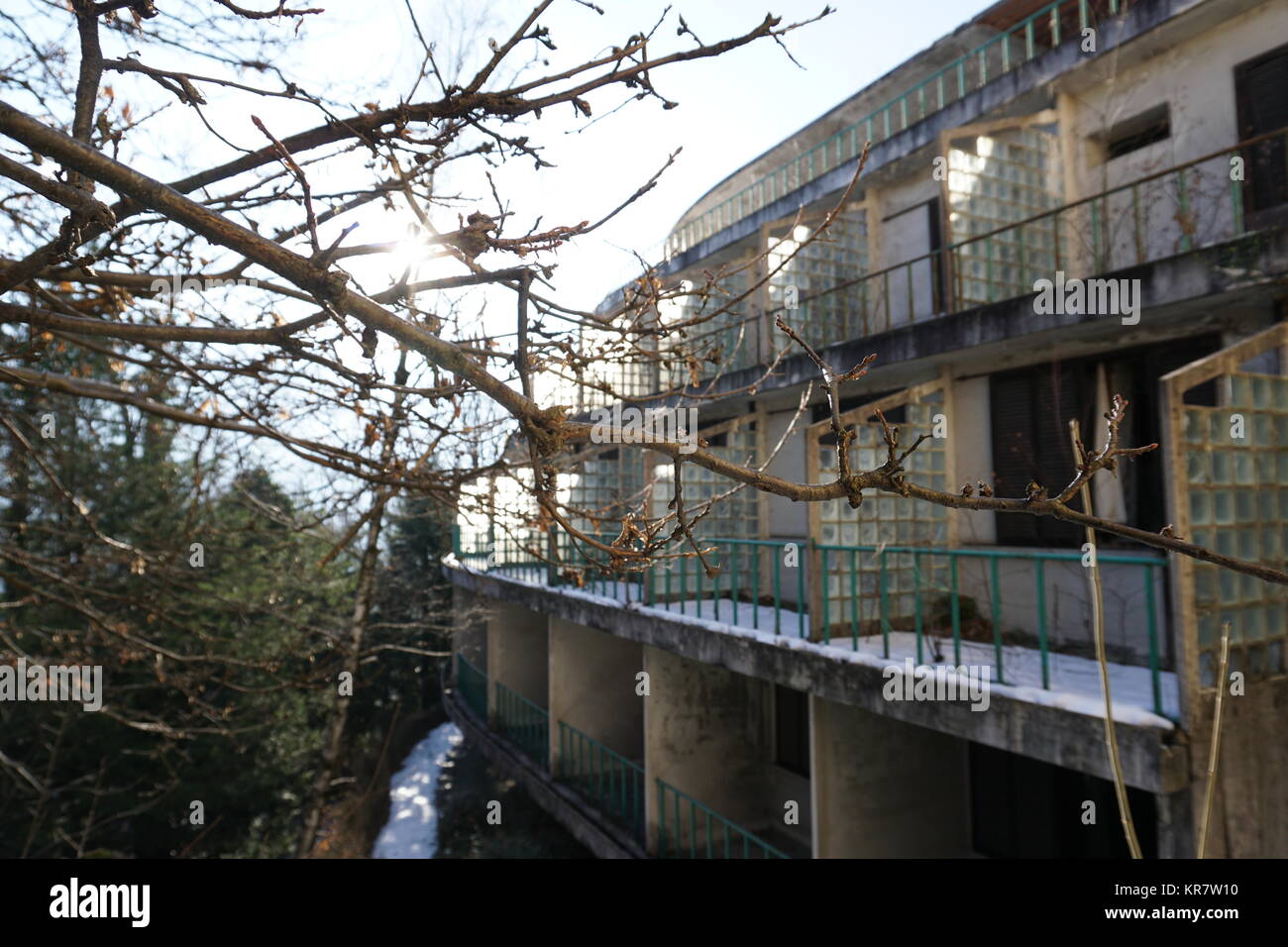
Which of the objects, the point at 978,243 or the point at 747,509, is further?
the point at 747,509

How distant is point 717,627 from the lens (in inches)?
316

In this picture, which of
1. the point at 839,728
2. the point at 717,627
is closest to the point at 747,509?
the point at 717,627

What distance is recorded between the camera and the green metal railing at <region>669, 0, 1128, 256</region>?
8.89 m

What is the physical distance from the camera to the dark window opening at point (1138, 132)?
24.8ft

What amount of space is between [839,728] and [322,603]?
45.6 ft

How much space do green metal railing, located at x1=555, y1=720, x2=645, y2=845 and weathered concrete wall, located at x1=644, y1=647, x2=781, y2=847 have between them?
0.98 metres

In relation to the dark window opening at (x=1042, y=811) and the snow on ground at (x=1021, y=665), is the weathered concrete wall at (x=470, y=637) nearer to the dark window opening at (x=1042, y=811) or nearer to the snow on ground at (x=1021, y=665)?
the snow on ground at (x=1021, y=665)

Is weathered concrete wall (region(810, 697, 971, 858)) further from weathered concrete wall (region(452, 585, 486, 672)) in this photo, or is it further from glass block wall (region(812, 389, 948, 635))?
weathered concrete wall (region(452, 585, 486, 672))

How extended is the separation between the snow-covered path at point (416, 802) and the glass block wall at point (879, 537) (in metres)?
9.28

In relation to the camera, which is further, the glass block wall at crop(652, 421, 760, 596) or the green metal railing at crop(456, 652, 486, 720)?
the green metal railing at crop(456, 652, 486, 720)

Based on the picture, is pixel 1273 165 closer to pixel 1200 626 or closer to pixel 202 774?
pixel 1200 626

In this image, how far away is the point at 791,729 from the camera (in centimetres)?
1050

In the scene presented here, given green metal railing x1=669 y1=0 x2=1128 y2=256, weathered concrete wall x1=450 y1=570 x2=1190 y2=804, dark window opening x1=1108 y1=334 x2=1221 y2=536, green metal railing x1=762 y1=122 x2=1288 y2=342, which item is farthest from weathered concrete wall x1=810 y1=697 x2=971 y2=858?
green metal railing x1=669 y1=0 x2=1128 y2=256

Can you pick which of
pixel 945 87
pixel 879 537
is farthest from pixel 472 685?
pixel 945 87
